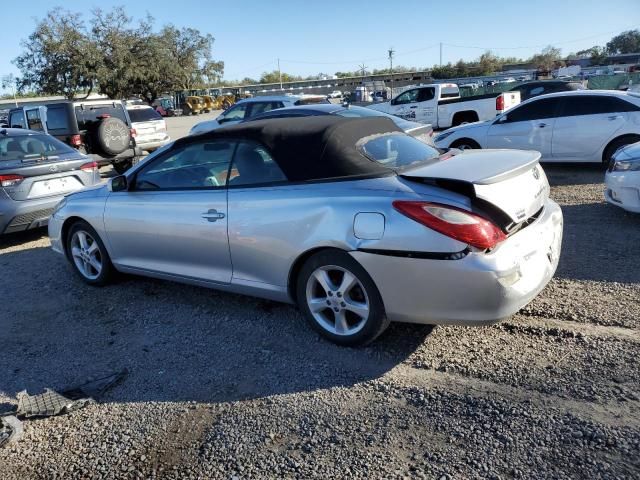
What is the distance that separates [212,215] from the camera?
415cm

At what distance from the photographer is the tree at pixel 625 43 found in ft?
318

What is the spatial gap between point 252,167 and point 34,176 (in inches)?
171

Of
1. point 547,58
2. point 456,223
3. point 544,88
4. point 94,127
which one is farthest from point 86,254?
point 547,58

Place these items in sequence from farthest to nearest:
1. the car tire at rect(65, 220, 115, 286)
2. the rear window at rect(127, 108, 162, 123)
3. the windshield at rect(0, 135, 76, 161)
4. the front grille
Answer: the rear window at rect(127, 108, 162, 123)
the windshield at rect(0, 135, 76, 161)
the front grille
the car tire at rect(65, 220, 115, 286)

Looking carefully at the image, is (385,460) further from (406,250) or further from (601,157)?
(601,157)

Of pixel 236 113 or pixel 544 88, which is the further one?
pixel 544 88

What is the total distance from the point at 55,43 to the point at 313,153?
51.1 meters

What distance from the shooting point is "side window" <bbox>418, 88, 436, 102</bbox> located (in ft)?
59.7

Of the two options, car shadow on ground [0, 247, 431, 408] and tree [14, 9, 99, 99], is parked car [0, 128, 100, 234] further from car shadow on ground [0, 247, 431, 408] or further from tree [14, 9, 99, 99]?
tree [14, 9, 99, 99]

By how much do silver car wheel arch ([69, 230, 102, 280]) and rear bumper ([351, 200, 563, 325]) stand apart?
304 cm

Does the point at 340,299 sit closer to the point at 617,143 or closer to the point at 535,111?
the point at 617,143

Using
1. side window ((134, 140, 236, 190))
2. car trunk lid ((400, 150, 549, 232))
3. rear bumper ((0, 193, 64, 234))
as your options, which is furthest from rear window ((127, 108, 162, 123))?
car trunk lid ((400, 150, 549, 232))

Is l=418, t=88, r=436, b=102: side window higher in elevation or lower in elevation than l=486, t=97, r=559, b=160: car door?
higher

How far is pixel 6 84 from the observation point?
5597cm
